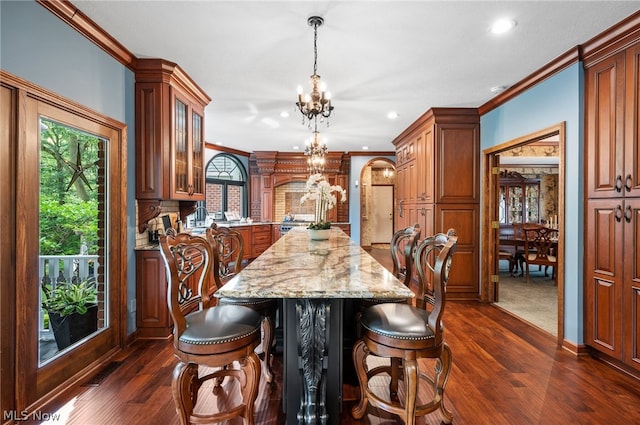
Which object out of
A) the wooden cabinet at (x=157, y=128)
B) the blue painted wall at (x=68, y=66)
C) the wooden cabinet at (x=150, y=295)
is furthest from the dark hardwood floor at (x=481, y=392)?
the wooden cabinet at (x=157, y=128)

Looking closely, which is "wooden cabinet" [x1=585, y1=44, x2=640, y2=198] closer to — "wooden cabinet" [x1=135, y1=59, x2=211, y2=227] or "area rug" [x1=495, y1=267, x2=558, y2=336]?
"area rug" [x1=495, y1=267, x2=558, y2=336]

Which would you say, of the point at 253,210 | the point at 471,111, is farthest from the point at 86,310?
the point at 253,210

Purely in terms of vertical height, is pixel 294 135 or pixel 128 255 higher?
pixel 294 135

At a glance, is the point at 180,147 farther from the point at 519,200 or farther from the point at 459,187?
the point at 519,200

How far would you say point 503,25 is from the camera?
236 centimetres

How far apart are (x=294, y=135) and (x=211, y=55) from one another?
10.9 ft

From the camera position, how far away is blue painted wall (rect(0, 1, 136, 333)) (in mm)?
1825

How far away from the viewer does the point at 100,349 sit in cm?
253

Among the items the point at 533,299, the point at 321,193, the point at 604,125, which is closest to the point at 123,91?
the point at 321,193

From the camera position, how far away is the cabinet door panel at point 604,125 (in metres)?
2.45

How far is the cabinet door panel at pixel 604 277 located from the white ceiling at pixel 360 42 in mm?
1476

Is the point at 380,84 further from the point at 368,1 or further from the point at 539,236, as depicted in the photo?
the point at 539,236

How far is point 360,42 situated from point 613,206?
245cm

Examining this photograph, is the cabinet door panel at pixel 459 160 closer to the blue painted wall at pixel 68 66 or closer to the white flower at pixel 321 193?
the white flower at pixel 321 193
